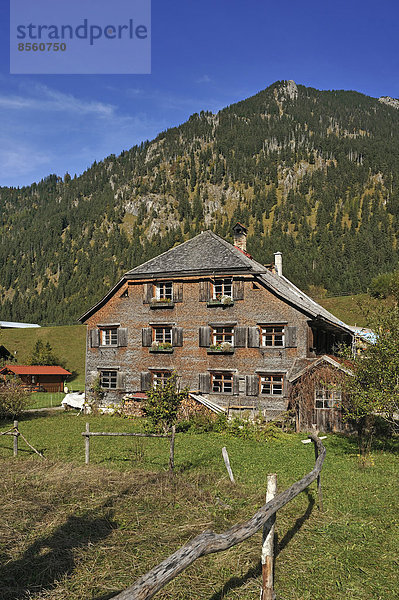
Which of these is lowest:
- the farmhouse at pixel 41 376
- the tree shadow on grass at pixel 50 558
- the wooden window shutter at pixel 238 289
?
the farmhouse at pixel 41 376

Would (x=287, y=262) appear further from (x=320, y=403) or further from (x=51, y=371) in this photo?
(x=320, y=403)

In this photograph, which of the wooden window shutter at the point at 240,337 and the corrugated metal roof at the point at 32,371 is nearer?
the wooden window shutter at the point at 240,337

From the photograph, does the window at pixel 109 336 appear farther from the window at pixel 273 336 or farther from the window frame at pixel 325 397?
the window frame at pixel 325 397

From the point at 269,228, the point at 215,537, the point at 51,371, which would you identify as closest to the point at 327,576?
the point at 215,537

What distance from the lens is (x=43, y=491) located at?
432 inches

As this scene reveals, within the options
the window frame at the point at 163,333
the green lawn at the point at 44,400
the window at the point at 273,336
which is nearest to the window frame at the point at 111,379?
the window frame at the point at 163,333

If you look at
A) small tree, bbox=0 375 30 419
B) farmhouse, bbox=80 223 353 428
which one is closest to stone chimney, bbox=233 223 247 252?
farmhouse, bbox=80 223 353 428

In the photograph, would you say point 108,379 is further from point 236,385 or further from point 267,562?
point 267,562

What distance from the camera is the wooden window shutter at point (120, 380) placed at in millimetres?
32375

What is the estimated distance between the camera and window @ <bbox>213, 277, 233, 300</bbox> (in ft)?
97.9

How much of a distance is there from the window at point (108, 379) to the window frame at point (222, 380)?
8203 millimetres

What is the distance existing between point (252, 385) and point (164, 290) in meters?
9.68

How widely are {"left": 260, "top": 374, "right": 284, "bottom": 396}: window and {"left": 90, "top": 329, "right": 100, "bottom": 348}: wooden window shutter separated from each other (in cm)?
1355

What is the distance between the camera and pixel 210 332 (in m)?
29.9
